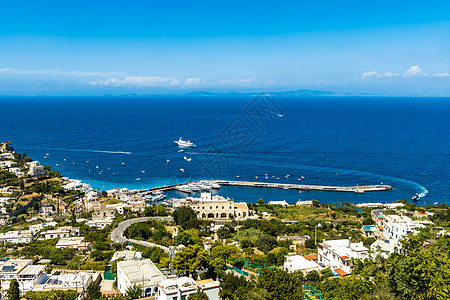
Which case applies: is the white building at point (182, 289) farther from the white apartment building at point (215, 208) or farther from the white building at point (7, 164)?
the white building at point (7, 164)

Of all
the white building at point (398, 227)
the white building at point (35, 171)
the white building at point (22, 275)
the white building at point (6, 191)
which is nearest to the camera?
the white building at point (22, 275)

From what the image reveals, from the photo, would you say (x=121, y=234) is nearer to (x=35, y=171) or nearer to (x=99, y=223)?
(x=99, y=223)

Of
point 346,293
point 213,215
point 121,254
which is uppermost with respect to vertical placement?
point 346,293

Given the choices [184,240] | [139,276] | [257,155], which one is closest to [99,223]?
[184,240]

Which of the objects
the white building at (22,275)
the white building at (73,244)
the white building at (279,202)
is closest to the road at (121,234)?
the white building at (73,244)

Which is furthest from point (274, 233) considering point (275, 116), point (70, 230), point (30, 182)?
point (275, 116)

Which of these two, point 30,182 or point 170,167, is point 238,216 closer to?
point 170,167
